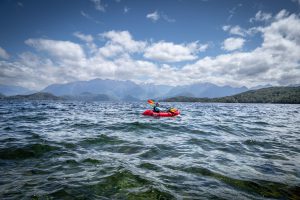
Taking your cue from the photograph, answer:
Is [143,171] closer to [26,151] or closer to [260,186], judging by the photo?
[260,186]

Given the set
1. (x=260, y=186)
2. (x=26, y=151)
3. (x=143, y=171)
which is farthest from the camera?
(x=26, y=151)

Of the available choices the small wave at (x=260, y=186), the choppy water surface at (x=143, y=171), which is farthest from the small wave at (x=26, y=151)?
the small wave at (x=260, y=186)

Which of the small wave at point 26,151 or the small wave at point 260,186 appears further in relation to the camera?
the small wave at point 26,151

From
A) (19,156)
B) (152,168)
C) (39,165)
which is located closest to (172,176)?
(152,168)

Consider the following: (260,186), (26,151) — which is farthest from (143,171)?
(26,151)

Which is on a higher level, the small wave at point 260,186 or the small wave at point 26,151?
the small wave at point 26,151

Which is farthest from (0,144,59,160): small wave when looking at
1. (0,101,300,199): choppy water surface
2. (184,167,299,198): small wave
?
(184,167,299,198): small wave

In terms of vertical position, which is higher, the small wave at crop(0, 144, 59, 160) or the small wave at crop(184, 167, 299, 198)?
the small wave at crop(0, 144, 59, 160)

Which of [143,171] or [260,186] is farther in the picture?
[143,171]

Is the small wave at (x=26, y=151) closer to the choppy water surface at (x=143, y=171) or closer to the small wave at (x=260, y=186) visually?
the choppy water surface at (x=143, y=171)

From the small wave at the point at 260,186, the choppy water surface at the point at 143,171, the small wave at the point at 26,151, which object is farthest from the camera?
the small wave at the point at 26,151

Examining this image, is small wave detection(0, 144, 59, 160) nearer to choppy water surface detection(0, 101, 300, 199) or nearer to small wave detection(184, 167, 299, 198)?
choppy water surface detection(0, 101, 300, 199)

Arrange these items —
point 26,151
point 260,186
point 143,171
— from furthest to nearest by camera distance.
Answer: point 26,151
point 143,171
point 260,186

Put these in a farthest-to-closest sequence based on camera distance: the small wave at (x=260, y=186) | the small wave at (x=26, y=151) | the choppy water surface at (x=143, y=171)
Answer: the small wave at (x=26, y=151)
the small wave at (x=260, y=186)
the choppy water surface at (x=143, y=171)
